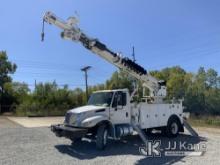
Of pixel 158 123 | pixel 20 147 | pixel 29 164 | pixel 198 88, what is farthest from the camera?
pixel 198 88

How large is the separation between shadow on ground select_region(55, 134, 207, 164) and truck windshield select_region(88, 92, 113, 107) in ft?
5.76

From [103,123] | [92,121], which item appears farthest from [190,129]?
[92,121]

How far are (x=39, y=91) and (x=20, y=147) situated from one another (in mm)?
39004

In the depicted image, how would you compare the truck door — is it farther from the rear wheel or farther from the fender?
the rear wheel

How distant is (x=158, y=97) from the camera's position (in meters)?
17.4

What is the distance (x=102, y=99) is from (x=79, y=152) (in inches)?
117

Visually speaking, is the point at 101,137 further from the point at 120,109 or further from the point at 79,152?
the point at 120,109

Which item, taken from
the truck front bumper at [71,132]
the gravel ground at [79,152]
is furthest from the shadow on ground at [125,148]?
the truck front bumper at [71,132]

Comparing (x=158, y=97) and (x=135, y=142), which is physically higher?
(x=158, y=97)

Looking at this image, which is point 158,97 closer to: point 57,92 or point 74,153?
point 74,153

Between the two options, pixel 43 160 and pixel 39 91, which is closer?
pixel 43 160

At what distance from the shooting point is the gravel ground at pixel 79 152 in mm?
10664

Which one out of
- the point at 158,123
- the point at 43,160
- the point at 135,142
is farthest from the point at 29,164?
the point at 158,123

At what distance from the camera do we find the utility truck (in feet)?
43.4
